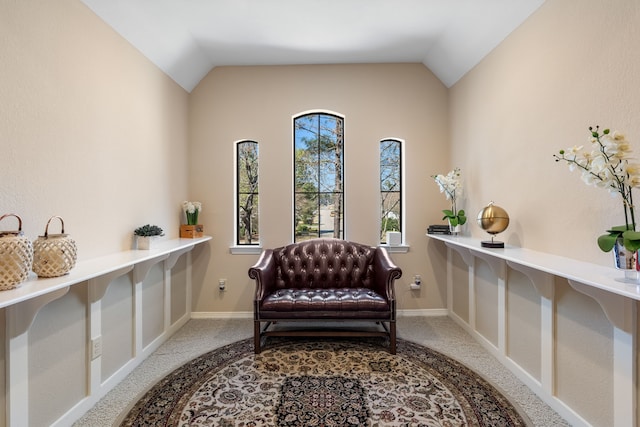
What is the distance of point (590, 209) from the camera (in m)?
1.79

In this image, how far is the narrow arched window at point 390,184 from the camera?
380cm

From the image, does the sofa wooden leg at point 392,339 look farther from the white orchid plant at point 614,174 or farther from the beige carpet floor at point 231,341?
the white orchid plant at point 614,174

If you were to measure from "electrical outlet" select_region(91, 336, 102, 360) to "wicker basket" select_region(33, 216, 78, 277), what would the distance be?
0.77 metres

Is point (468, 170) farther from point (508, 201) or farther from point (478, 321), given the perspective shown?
point (478, 321)

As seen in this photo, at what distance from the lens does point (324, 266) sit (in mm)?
3355

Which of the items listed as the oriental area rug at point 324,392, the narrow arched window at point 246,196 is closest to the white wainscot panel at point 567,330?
the oriental area rug at point 324,392

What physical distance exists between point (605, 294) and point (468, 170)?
1948mm

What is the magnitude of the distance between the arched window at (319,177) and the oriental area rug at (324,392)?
60.4 inches

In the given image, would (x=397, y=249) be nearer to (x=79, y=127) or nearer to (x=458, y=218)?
(x=458, y=218)

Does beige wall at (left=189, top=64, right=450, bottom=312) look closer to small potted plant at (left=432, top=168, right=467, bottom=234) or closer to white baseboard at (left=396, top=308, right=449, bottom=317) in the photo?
white baseboard at (left=396, top=308, right=449, bottom=317)

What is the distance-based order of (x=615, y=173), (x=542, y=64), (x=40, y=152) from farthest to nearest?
1. (x=542, y=64)
2. (x=40, y=152)
3. (x=615, y=173)

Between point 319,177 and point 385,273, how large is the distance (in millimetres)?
1542

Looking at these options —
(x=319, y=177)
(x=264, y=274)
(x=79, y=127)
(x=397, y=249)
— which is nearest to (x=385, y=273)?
(x=397, y=249)

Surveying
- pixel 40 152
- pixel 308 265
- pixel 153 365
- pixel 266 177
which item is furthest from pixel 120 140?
pixel 308 265
